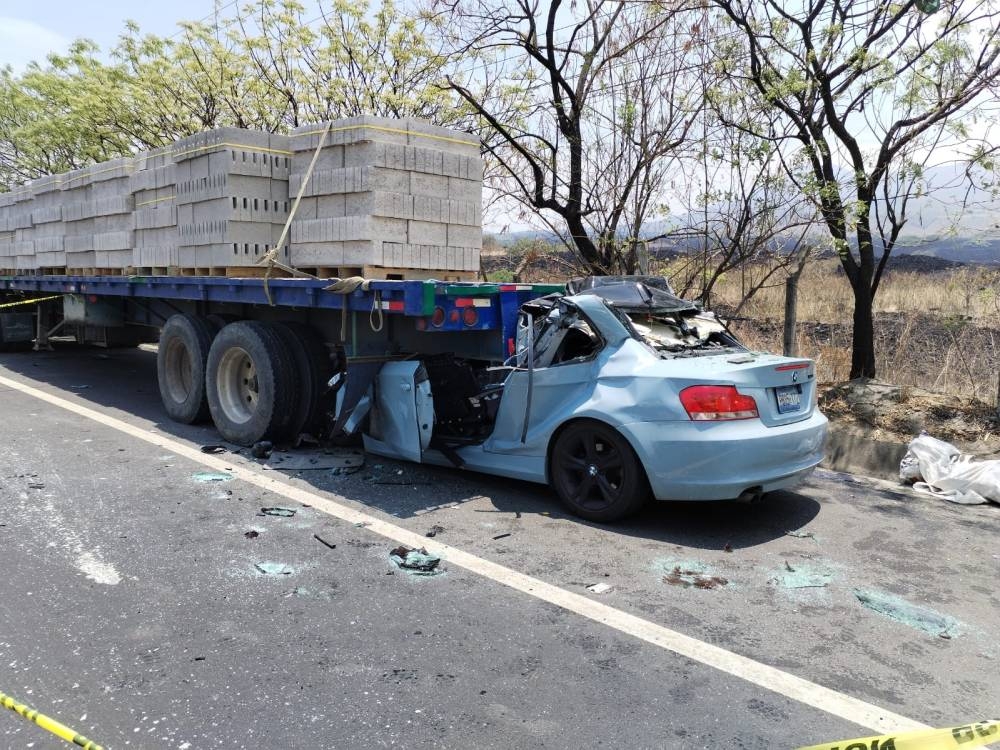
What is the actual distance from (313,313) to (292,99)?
10708 mm

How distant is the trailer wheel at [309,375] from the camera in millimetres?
6953

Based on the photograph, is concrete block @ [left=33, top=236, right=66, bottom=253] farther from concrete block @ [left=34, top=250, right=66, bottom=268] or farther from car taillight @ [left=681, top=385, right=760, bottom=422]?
car taillight @ [left=681, top=385, right=760, bottom=422]

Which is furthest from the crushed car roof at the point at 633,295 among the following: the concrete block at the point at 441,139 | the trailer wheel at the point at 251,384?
the trailer wheel at the point at 251,384

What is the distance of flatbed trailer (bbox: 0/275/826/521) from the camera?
188 inches

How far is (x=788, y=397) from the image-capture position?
5.08 meters

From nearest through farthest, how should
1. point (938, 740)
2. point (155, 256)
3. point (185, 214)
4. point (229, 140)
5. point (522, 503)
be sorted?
point (938, 740)
point (522, 503)
point (229, 140)
point (185, 214)
point (155, 256)

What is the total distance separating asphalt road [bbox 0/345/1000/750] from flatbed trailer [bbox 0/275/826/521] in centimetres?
40

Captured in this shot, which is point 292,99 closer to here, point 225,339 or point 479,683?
point 225,339

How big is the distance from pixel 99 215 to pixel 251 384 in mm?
4074

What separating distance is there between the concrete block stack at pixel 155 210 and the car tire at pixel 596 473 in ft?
16.7

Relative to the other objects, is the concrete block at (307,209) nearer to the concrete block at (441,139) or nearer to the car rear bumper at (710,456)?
the concrete block at (441,139)

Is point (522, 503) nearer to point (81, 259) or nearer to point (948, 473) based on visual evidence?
point (948, 473)

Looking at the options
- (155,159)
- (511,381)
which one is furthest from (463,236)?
(155,159)

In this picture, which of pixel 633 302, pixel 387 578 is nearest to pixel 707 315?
pixel 633 302
